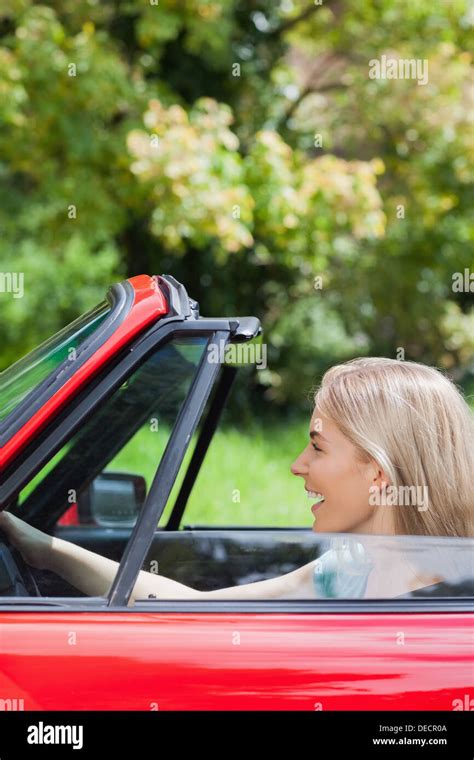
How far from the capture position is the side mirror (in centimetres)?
316

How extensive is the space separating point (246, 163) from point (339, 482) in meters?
6.44

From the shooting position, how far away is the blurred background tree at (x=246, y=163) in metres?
7.61

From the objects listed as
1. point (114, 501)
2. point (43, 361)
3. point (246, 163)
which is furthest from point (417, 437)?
point (246, 163)

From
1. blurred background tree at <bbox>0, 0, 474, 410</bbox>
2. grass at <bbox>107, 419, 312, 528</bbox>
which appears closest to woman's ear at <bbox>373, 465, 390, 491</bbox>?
grass at <bbox>107, 419, 312, 528</bbox>

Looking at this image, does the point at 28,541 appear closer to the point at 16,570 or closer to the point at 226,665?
the point at 16,570

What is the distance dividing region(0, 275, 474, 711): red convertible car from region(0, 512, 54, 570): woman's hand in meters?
0.06

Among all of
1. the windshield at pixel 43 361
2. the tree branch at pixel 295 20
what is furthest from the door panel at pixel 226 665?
the tree branch at pixel 295 20

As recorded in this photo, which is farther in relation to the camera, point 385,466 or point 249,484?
point 249,484

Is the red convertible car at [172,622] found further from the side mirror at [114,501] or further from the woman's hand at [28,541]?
the side mirror at [114,501]

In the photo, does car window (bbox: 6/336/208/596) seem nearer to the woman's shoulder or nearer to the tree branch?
the woman's shoulder

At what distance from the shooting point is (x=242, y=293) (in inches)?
451

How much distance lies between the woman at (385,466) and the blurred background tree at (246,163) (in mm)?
4490

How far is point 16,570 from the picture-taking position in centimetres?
201
